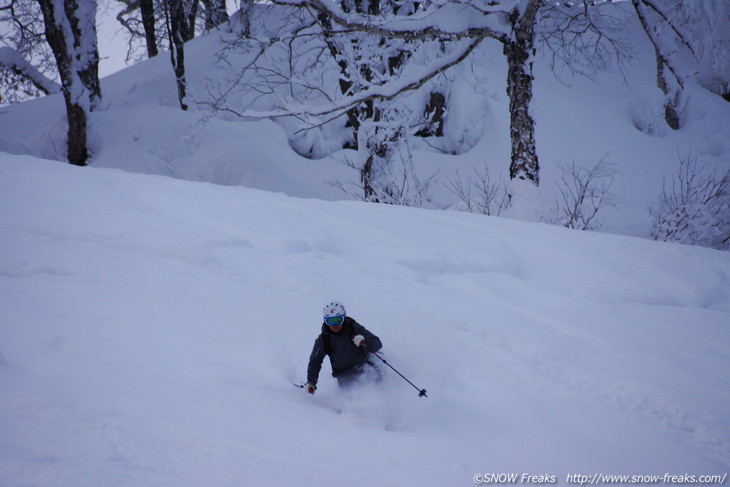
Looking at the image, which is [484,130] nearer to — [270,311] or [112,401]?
[270,311]

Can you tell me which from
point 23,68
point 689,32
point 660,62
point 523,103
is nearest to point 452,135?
point 660,62

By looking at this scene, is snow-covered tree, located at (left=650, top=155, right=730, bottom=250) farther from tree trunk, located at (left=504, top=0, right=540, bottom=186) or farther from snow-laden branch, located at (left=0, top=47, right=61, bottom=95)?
snow-laden branch, located at (left=0, top=47, right=61, bottom=95)

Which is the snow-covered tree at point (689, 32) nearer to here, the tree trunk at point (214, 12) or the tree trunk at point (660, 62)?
the tree trunk at point (660, 62)

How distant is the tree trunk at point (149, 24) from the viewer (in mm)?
17391

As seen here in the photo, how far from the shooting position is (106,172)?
24.6 ft

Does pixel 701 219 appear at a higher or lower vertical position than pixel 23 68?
lower

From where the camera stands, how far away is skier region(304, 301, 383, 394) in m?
3.90

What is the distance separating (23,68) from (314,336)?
519 inches

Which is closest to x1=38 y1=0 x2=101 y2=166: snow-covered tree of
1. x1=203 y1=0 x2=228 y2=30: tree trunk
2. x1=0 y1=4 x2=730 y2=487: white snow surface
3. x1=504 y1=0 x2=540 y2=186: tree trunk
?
x1=203 y1=0 x2=228 y2=30: tree trunk

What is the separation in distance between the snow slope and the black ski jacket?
26 centimetres

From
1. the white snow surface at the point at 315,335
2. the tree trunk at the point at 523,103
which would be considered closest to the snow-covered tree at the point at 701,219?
the white snow surface at the point at 315,335

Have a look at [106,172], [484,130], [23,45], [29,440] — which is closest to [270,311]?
[29,440]

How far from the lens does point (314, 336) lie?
4488 mm

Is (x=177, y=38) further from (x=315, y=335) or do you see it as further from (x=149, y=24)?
(x=315, y=335)
